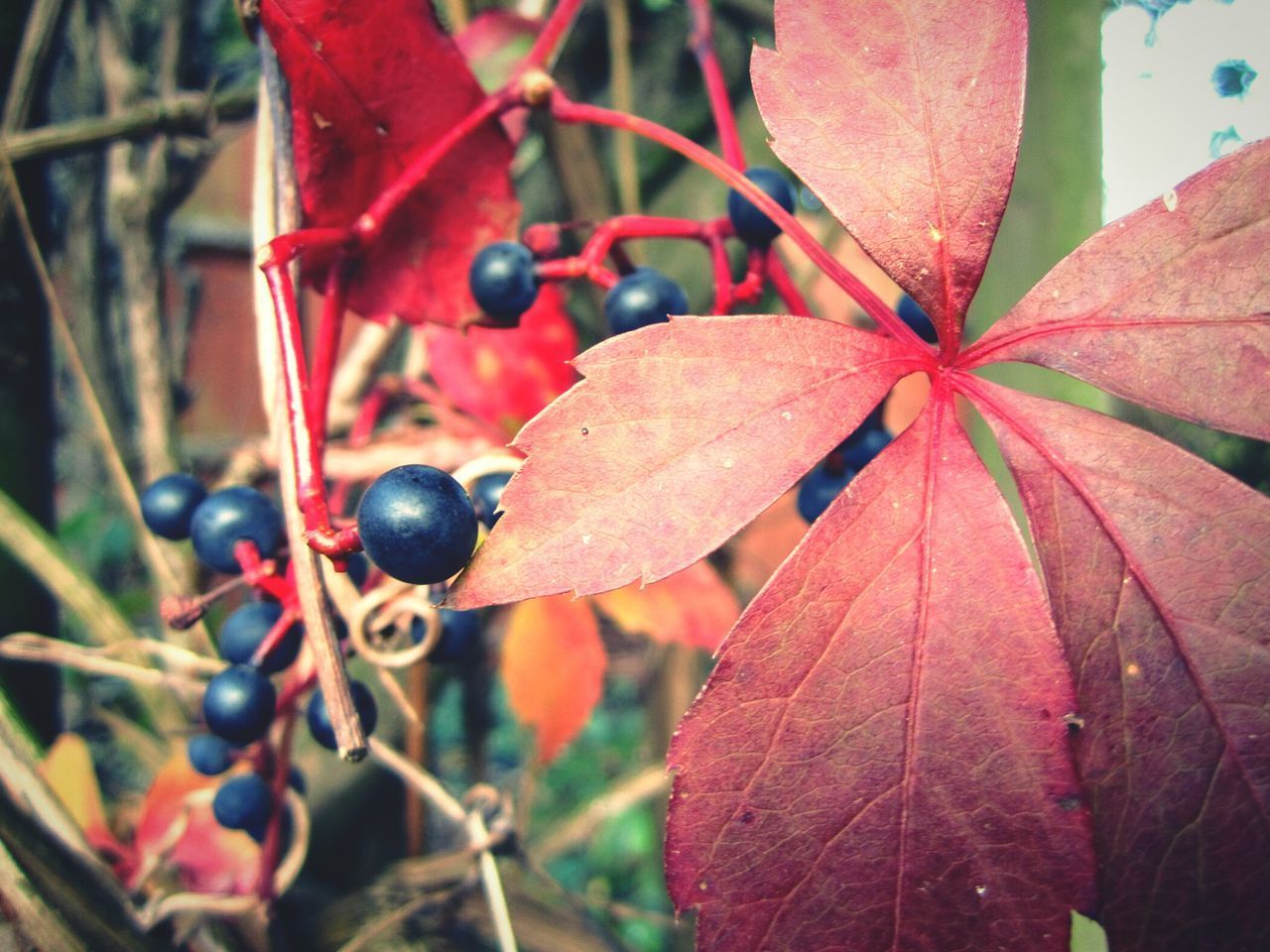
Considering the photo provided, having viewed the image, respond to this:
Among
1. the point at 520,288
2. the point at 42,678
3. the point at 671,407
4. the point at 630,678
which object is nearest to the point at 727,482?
the point at 671,407

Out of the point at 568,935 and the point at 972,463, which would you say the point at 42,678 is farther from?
the point at 972,463

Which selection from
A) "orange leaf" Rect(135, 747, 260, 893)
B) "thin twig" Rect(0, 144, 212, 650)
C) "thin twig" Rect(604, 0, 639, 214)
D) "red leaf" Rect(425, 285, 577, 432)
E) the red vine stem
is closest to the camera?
the red vine stem

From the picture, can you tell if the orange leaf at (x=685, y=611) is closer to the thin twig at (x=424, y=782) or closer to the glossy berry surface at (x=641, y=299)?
the thin twig at (x=424, y=782)

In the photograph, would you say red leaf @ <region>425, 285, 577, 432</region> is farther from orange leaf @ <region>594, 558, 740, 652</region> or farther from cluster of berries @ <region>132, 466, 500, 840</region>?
cluster of berries @ <region>132, 466, 500, 840</region>

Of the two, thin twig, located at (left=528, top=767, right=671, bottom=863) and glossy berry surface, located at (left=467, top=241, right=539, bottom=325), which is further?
thin twig, located at (left=528, top=767, right=671, bottom=863)

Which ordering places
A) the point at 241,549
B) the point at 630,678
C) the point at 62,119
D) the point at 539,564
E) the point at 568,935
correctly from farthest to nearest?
the point at 630,678 < the point at 62,119 < the point at 568,935 < the point at 241,549 < the point at 539,564

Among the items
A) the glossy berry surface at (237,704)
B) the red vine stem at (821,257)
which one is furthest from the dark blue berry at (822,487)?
the glossy berry surface at (237,704)

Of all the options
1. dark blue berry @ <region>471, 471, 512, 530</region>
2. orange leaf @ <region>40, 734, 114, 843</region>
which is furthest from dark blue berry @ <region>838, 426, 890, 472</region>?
orange leaf @ <region>40, 734, 114, 843</region>

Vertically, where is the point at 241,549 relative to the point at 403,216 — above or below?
below
